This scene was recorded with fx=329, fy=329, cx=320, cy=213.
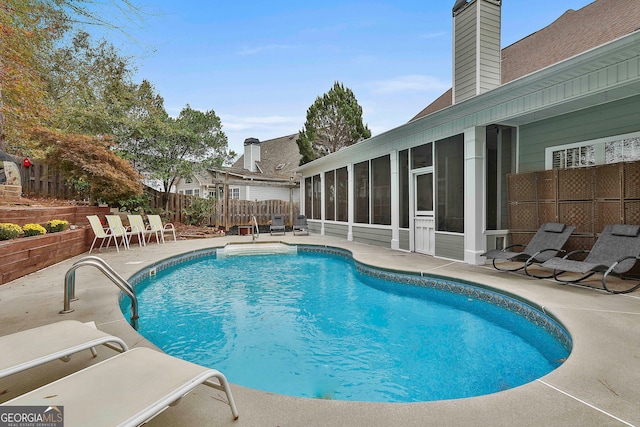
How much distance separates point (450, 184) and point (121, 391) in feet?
20.5

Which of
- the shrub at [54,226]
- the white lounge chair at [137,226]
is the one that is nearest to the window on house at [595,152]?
the shrub at [54,226]

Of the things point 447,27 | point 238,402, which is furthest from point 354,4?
point 238,402

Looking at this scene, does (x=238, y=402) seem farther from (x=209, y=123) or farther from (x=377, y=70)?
(x=377, y=70)

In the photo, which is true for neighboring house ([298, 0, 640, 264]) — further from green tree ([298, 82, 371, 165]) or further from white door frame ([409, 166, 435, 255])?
green tree ([298, 82, 371, 165])

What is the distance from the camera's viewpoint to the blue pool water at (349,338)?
2.60 m

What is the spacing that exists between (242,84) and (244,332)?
1250 cm

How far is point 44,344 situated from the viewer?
70.7 inches

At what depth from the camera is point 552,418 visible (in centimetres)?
163

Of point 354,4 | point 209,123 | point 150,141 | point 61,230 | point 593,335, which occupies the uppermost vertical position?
point 354,4

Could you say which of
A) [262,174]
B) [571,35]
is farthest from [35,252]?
[262,174]

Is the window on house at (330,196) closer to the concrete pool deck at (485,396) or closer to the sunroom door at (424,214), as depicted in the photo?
the sunroom door at (424,214)

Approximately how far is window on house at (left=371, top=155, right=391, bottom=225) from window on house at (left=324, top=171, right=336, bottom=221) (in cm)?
241

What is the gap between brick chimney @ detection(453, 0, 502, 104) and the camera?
274 inches

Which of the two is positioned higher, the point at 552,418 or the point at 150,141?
the point at 150,141
